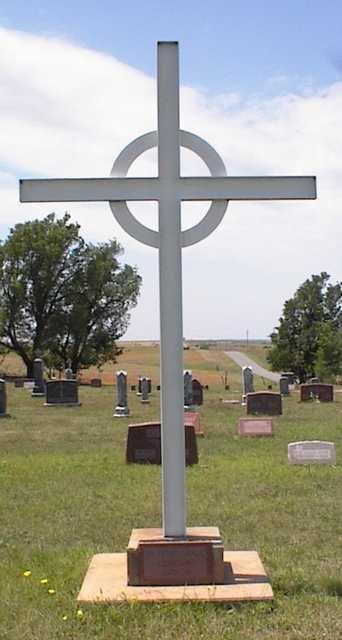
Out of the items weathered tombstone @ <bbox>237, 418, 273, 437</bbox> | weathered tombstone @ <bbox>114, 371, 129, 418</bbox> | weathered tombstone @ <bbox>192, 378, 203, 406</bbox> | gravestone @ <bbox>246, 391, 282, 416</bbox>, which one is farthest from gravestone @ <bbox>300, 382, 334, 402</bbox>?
weathered tombstone @ <bbox>237, 418, 273, 437</bbox>

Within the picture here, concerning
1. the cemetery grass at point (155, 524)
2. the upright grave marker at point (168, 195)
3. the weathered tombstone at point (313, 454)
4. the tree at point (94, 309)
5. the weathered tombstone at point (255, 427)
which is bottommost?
the cemetery grass at point (155, 524)

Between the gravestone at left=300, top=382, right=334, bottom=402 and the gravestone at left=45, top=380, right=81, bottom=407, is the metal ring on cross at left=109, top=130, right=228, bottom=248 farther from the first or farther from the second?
the gravestone at left=300, top=382, right=334, bottom=402

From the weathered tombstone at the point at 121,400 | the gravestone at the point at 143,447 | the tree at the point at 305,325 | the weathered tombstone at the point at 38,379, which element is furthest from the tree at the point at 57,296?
the gravestone at the point at 143,447

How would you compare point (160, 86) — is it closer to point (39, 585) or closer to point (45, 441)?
point (39, 585)

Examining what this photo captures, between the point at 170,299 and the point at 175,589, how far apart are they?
6.25ft

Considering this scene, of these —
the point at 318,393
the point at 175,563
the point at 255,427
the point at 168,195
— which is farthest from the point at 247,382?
the point at 175,563

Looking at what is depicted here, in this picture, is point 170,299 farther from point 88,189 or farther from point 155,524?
point 155,524

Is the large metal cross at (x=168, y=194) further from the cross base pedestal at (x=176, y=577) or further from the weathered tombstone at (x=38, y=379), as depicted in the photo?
the weathered tombstone at (x=38, y=379)

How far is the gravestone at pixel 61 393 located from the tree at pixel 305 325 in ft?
90.0

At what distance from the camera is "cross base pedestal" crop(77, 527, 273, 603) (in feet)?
16.5

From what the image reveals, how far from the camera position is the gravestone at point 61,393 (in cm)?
2908

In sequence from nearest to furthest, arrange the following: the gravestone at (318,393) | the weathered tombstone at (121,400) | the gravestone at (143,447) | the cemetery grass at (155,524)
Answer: the cemetery grass at (155,524) < the gravestone at (143,447) < the weathered tombstone at (121,400) < the gravestone at (318,393)

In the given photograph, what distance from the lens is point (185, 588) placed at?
520cm

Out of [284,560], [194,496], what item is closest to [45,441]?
[194,496]
